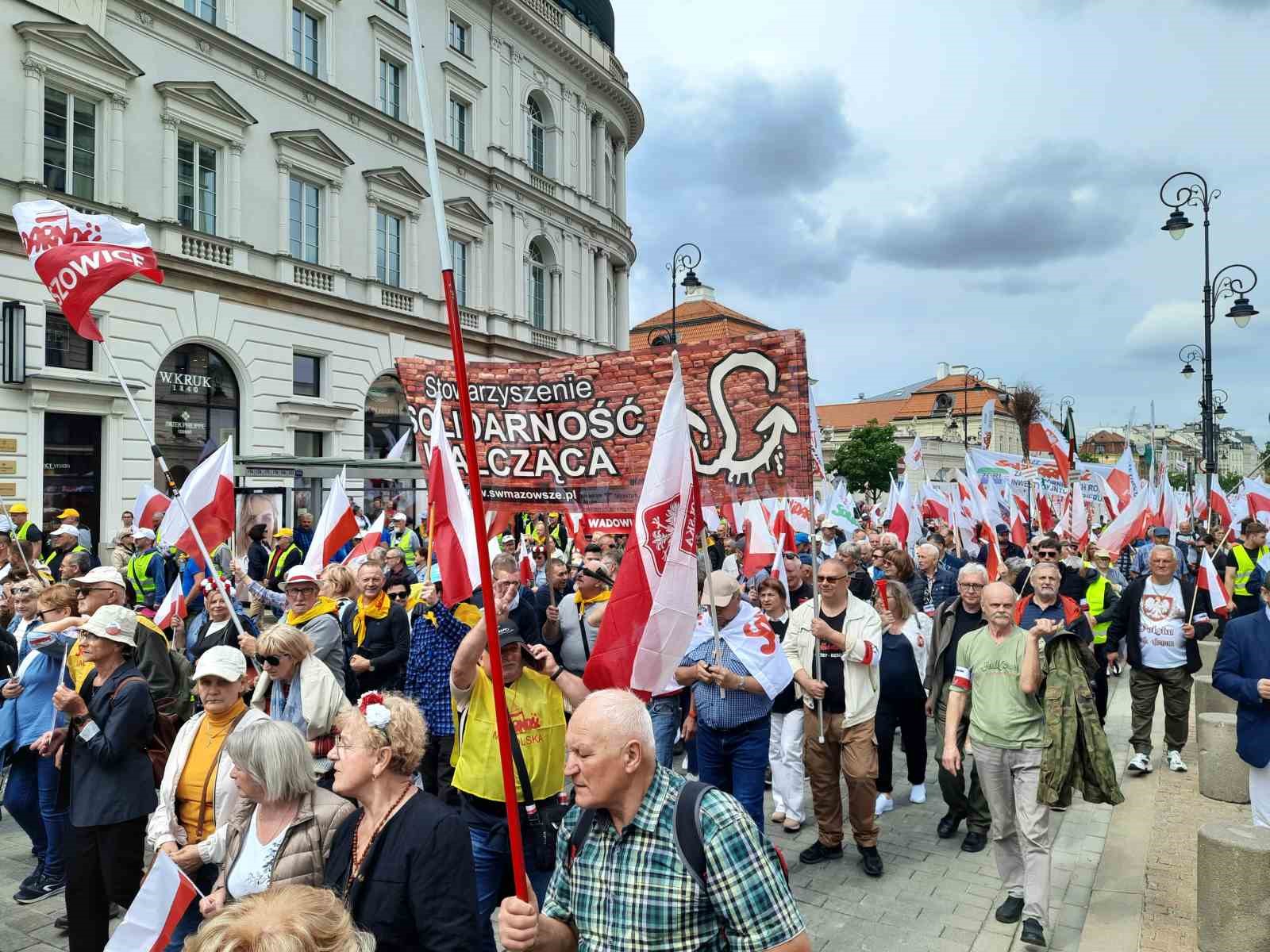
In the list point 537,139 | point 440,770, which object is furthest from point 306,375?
point 440,770

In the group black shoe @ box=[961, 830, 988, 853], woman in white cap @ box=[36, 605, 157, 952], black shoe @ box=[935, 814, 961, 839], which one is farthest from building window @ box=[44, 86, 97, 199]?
black shoe @ box=[961, 830, 988, 853]

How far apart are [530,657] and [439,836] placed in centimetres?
143

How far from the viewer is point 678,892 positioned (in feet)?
7.70

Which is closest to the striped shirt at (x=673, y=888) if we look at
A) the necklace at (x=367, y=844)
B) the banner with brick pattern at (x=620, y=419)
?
the necklace at (x=367, y=844)

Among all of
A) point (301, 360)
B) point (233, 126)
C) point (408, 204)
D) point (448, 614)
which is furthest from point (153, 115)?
point (448, 614)

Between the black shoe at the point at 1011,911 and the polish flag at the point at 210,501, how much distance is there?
275 inches

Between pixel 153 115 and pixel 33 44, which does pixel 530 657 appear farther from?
pixel 153 115

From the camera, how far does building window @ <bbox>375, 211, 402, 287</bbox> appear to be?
27.6 meters

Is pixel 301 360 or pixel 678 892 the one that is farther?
pixel 301 360

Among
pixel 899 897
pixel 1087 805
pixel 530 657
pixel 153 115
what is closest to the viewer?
pixel 530 657

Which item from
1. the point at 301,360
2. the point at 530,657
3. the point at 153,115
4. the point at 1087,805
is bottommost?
the point at 1087,805

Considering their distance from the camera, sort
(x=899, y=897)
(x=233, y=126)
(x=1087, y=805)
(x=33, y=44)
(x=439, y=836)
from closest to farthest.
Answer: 1. (x=439, y=836)
2. (x=899, y=897)
3. (x=1087, y=805)
4. (x=33, y=44)
5. (x=233, y=126)

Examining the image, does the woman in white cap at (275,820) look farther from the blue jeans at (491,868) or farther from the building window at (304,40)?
the building window at (304,40)

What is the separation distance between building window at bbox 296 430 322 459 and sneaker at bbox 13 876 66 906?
20281 mm
